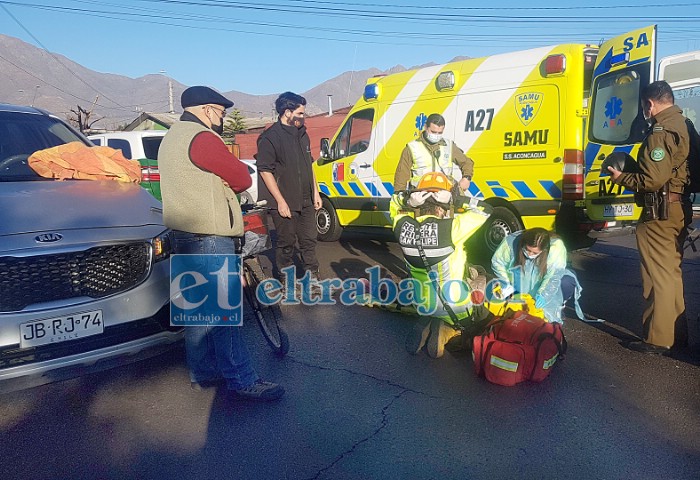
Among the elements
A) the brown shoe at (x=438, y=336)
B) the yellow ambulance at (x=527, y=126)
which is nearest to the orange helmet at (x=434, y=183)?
the brown shoe at (x=438, y=336)

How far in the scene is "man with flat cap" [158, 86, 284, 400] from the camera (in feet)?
10.0

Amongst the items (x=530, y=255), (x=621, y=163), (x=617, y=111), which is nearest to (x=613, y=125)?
(x=617, y=111)

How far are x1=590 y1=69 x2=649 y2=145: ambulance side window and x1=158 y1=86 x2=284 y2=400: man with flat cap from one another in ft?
15.0

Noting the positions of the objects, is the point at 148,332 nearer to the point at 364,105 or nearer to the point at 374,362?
the point at 374,362

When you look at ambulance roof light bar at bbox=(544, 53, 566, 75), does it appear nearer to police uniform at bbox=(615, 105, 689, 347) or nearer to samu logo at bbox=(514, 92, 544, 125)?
samu logo at bbox=(514, 92, 544, 125)

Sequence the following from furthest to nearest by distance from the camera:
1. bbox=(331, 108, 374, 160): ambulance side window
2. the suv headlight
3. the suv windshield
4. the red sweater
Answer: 1. bbox=(331, 108, 374, 160): ambulance side window
2. the suv windshield
3. the suv headlight
4. the red sweater

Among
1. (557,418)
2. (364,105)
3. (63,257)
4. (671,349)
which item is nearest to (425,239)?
(557,418)

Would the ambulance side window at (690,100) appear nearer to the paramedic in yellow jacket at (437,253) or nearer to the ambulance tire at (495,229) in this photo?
the ambulance tire at (495,229)

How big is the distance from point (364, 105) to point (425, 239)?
488 cm

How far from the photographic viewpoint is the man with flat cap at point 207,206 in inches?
120

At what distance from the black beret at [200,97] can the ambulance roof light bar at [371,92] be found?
5125 mm

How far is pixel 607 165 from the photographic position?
4078mm

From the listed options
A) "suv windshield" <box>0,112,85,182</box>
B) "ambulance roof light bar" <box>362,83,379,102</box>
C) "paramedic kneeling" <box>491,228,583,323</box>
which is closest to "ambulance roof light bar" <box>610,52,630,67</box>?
"paramedic kneeling" <box>491,228,583,323</box>

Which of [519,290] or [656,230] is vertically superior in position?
[656,230]
